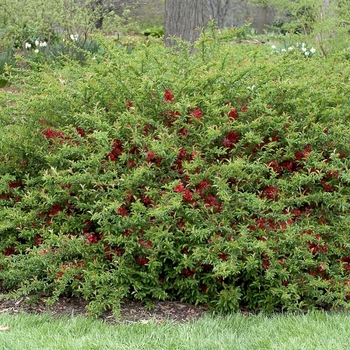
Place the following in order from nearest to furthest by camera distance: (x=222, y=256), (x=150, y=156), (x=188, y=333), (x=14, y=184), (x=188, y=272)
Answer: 1. (x=188, y=333)
2. (x=222, y=256)
3. (x=188, y=272)
4. (x=150, y=156)
5. (x=14, y=184)

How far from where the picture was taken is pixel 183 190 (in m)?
4.48

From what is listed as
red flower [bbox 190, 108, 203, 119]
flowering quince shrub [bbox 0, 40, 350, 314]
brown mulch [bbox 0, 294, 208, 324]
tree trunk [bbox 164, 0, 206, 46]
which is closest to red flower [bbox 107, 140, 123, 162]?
flowering quince shrub [bbox 0, 40, 350, 314]

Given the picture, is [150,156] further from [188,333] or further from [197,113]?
[188,333]

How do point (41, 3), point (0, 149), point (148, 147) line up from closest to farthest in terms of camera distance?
point (148, 147) → point (0, 149) → point (41, 3)

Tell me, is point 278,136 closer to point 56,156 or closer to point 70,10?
point 56,156

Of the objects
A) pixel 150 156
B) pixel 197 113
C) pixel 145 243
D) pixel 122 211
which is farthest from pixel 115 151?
pixel 145 243

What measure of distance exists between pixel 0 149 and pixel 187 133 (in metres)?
1.80

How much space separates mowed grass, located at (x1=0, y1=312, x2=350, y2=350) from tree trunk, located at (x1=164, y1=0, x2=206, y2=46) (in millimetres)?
5792

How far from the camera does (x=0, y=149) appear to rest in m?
5.44

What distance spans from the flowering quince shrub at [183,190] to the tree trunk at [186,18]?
12.7 feet

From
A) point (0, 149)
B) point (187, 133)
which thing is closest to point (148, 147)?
point (187, 133)

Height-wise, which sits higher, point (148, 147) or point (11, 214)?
point (148, 147)

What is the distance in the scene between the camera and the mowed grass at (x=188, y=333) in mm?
3723

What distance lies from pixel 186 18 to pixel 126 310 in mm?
5768
